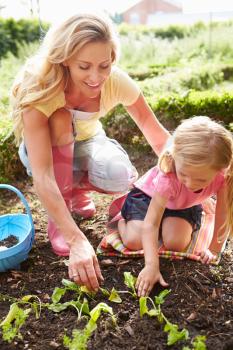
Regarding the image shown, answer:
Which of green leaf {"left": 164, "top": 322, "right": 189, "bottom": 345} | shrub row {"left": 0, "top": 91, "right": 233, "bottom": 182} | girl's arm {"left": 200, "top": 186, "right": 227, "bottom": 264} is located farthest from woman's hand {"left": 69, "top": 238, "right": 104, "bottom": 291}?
shrub row {"left": 0, "top": 91, "right": 233, "bottom": 182}

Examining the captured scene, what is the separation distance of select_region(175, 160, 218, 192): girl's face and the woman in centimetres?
54

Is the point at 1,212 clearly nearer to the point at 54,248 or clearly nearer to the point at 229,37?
the point at 54,248

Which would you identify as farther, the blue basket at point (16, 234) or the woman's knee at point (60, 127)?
the woman's knee at point (60, 127)

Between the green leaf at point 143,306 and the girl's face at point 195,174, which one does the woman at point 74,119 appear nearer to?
the green leaf at point 143,306

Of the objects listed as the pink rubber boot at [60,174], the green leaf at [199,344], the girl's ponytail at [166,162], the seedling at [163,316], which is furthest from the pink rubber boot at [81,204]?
the green leaf at [199,344]

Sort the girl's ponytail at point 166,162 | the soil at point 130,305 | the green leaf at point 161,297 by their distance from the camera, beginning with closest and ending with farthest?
the soil at point 130,305, the green leaf at point 161,297, the girl's ponytail at point 166,162

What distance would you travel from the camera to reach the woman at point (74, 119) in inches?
81.4

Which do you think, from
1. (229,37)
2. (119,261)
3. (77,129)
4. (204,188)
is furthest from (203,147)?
(229,37)

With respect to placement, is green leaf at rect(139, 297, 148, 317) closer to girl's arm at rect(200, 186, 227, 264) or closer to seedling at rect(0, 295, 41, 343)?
seedling at rect(0, 295, 41, 343)

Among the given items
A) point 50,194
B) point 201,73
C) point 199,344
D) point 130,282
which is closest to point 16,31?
point 201,73

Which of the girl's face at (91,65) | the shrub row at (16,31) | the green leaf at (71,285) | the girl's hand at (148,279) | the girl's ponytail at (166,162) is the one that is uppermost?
the girl's face at (91,65)

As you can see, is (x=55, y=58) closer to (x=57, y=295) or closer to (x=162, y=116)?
(x=57, y=295)

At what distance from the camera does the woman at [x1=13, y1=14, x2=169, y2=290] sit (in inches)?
81.4

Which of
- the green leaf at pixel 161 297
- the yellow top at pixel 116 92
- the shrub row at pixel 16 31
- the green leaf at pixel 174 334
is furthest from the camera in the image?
the shrub row at pixel 16 31
